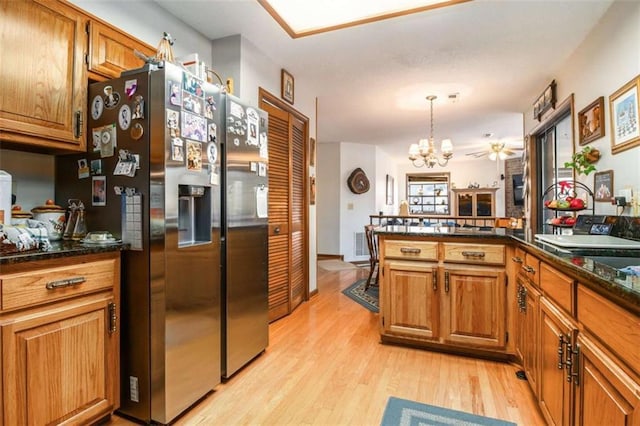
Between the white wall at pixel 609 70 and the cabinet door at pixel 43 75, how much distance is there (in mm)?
3230

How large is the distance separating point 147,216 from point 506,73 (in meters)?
3.66

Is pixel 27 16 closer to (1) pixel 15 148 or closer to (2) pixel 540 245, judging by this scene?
(1) pixel 15 148

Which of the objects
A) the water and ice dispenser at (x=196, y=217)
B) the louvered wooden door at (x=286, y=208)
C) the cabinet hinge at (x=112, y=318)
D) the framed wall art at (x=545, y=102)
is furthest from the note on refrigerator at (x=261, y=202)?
the framed wall art at (x=545, y=102)

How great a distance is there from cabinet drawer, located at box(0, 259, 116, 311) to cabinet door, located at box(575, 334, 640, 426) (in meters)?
1.94

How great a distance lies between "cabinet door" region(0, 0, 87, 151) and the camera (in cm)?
146

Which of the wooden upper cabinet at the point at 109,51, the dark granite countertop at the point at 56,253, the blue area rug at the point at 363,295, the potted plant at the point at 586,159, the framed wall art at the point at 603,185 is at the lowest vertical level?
the blue area rug at the point at 363,295

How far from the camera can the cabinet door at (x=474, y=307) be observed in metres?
2.28

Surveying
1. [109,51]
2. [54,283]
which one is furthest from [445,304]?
[109,51]

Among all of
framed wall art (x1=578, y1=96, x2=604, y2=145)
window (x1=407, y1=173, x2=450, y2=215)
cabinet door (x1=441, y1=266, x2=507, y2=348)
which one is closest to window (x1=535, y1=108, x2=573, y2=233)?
framed wall art (x1=578, y1=96, x2=604, y2=145)

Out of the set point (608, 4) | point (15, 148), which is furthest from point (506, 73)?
point (15, 148)

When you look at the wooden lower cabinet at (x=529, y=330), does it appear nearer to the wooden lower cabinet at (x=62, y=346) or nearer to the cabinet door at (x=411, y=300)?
the cabinet door at (x=411, y=300)

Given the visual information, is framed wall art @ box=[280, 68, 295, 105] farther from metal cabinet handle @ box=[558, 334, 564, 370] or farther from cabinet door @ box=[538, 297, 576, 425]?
metal cabinet handle @ box=[558, 334, 564, 370]

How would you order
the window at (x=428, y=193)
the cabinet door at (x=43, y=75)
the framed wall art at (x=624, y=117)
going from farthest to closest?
1. the window at (x=428, y=193)
2. the framed wall art at (x=624, y=117)
3. the cabinet door at (x=43, y=75)

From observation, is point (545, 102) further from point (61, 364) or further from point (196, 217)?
point (61, 364)
